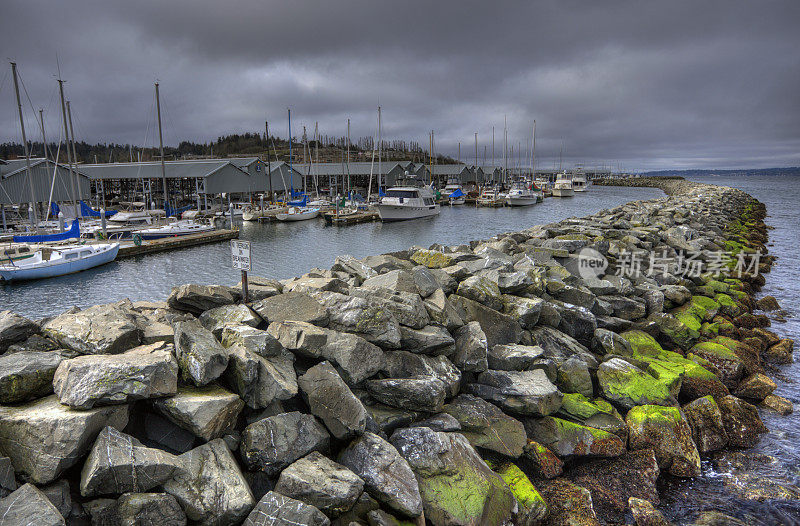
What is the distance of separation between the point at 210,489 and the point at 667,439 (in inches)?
256

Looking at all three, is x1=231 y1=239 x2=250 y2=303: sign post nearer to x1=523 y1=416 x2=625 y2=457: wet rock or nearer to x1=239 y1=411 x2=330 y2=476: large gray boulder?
x1=239 y1=411 x2=330 y2=476: large gray boulder

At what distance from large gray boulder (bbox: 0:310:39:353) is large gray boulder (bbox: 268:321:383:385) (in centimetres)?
274

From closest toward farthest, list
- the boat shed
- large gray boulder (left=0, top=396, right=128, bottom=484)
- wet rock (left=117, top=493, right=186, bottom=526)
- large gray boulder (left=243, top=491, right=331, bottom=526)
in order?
1. wet rock (left=117, top=493, right=186, bottom=526)
2. large gray boulder (left=0, top=396, right=128, bottom=484)
3. large gray boulder (left=243, top=491, right=331, bottom=526)
4. the boat shed

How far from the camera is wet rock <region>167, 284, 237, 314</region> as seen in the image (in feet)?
20.4

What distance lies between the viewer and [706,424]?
7.48 metres

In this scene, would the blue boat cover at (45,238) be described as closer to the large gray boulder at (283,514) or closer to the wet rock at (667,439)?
the large gray boulder at (283,514)

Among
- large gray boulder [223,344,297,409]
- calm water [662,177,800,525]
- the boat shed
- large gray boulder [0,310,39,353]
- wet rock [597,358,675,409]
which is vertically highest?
the boat shed

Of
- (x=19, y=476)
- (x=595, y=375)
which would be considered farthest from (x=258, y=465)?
(x=595, y=375)

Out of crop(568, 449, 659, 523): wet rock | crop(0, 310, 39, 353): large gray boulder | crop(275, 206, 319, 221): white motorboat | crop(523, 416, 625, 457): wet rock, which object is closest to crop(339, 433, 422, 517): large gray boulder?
crop(523, 416, 625, 457): wet rock

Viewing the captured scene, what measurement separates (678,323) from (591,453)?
6147 mm

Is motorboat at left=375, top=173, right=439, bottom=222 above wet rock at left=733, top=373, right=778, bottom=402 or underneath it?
above

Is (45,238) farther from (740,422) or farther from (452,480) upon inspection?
(740,422)

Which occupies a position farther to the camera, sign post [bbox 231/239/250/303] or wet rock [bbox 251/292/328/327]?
sign post [bbox 231/239/250/303]

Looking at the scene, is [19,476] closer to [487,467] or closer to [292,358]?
[292,358]
